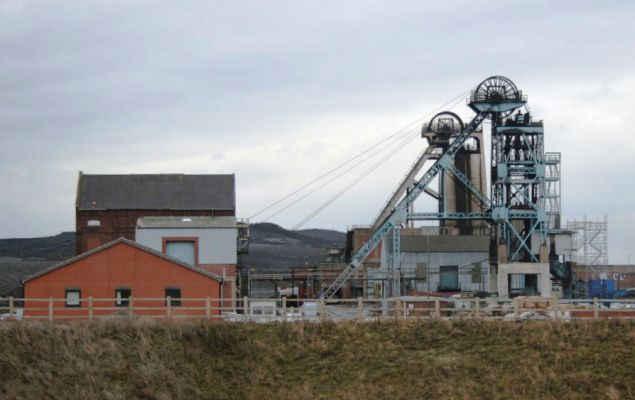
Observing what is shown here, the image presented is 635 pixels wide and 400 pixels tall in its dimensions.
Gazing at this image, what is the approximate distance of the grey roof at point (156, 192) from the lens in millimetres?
79750

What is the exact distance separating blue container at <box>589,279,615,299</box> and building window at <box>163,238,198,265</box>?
3214cm

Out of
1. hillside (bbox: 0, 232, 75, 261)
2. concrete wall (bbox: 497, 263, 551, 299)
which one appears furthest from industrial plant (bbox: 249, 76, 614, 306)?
hillside (bbox: 0, 232, 75, 261)

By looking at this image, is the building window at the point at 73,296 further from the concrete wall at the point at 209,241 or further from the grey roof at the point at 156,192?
the grey roof at the point at 156,192

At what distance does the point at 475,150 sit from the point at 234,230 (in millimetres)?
39523

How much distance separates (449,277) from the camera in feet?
273

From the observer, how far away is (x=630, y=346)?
120 ft

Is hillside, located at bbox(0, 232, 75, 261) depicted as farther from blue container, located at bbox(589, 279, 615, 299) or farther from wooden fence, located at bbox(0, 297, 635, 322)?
wooden fence, located at bbox(0, 297, 635, 322)

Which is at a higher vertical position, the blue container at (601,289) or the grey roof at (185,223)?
the grey roof at (185,223)

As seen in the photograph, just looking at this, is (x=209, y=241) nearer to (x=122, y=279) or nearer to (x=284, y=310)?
(x=122, y=279)

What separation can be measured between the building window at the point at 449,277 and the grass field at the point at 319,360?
43.5 metres

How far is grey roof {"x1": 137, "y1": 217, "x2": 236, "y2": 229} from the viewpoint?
6500cm

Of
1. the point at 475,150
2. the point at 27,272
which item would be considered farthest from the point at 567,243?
the point at 27,272

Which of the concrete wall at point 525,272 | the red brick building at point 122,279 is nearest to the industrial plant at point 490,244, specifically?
the concrete wall at point 525,272

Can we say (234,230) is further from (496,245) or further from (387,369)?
(387,369)
